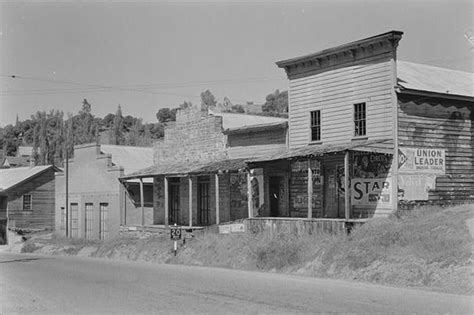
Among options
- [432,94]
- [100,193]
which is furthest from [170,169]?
[432,94]

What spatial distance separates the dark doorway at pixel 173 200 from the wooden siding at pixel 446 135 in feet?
53.1

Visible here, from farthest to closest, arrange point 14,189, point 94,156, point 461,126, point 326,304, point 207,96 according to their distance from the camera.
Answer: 1. point 207,96
2. point 14,189
3. point 94,156
4. point 461,126
5. point 326,304

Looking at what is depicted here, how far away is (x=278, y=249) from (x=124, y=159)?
23.8 meters

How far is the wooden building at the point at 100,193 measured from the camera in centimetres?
3956

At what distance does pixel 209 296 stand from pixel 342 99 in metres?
13.7

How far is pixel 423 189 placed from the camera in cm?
2427

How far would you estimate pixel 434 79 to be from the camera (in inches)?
1082

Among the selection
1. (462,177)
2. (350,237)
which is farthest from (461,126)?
(350,237)

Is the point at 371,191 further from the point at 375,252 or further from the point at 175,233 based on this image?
the point at 175,233

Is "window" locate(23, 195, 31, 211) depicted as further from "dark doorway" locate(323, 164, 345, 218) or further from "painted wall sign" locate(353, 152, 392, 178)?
"painted wall sign" locate(353, 152, 392, 178)

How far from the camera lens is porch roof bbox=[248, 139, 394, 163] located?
22969 millimetres

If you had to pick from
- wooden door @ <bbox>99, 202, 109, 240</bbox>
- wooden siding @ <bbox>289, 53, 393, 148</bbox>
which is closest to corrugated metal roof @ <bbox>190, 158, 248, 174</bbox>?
wooden siding @ <bbox>289, 53, 393, 148</bbox>

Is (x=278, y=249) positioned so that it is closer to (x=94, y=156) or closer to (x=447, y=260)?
(x=447, y=260)

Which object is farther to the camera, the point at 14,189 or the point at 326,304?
the point at 14,189
